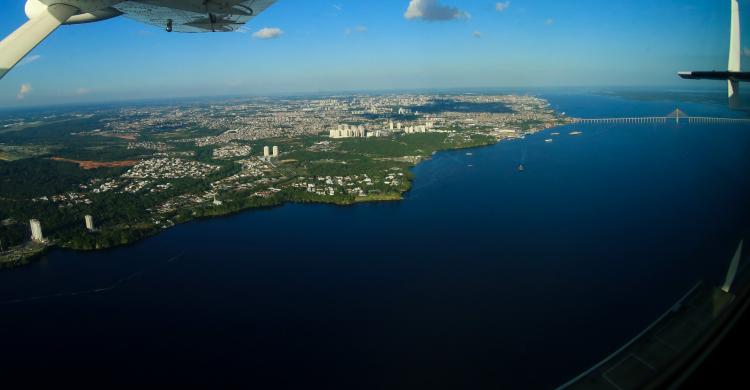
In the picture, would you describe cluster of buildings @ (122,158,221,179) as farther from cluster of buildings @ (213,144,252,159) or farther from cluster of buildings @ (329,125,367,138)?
cluster of buildings @ (329,125,367,138)

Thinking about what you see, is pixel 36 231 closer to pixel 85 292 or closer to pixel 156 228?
pixel 156 228

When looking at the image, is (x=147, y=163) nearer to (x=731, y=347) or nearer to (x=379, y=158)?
(x=379, y=158)

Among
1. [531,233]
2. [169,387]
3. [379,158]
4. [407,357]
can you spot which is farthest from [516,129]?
[169,387]

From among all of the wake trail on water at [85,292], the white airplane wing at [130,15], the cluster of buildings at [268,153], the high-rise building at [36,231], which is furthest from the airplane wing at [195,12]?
the cluster of buildings at [268,153]

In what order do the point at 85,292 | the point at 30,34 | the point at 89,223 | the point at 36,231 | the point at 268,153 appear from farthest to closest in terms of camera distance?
1. the point at 268,153
2. the point at 89,223
3. the point at 36,231
4. the point at 85,292
5. the point at 30,34

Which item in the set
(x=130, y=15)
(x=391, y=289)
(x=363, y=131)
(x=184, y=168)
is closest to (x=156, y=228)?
(x=391, y=289)

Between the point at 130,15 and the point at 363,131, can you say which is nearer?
the point at 130,15

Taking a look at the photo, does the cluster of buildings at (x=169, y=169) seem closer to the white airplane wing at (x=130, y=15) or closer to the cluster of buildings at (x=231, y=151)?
the cluster of buildings at (x=231, y=151)

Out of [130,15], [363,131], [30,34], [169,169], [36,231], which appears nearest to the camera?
[30,34]
